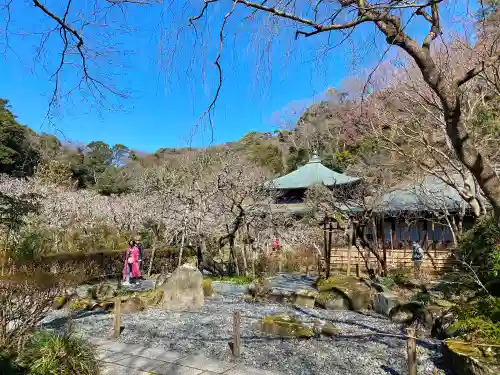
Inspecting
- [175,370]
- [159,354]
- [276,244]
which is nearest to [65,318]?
[159,354]

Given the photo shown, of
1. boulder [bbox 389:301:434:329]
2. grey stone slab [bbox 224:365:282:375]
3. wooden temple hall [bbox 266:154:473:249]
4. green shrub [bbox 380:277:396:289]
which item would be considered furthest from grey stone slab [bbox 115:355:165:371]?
wooden temple hall [bbox 266:154:473:249]

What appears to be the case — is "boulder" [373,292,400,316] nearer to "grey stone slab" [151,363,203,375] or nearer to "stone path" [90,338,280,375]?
"stone path" [90,338,280,375]

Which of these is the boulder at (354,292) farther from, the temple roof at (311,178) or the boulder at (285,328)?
the temple roof at (311,178)

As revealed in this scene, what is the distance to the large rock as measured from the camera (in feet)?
27.5

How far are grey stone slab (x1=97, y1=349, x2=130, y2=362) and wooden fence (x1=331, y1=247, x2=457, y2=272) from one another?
936 centimetres

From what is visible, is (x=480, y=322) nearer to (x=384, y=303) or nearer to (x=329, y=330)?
(x=329, y=330)

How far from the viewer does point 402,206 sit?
17156mm

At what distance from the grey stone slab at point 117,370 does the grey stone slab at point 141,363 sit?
0.28 ft

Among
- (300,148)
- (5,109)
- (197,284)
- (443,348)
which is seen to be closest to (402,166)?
(197,284)

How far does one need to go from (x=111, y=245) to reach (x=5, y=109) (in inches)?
710

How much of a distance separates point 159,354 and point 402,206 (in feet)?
46.3

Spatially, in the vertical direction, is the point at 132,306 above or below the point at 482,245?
below

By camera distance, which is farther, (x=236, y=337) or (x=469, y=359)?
(x=236, y=337)

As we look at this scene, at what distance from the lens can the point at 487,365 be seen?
3885mm
